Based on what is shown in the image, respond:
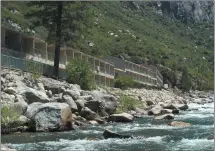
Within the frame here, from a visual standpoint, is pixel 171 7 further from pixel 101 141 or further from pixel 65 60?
pixel 101 141

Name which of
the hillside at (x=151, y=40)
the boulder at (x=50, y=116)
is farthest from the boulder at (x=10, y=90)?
the hillside at (x=151, y=40)

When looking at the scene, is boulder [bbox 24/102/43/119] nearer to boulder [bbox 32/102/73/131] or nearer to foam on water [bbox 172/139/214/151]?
boulder [bbox 32/102/73/131]

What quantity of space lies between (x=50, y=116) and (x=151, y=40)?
108 metres

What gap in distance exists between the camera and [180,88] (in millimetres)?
103125

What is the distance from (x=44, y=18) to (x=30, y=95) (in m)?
14.3

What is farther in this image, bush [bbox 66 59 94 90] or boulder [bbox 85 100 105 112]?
bush [bbox 66 59 94 90]

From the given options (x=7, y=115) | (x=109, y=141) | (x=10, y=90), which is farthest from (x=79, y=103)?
(x=109, y=141)

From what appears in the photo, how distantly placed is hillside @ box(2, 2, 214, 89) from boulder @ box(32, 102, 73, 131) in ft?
204

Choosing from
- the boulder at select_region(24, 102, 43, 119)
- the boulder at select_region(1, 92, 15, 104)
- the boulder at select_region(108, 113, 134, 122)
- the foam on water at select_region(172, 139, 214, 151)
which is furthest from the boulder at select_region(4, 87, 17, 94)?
the foam on water at select_region(172, 139, 214, 151)

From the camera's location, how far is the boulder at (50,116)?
652 inches

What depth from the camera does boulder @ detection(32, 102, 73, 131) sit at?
16562 mm

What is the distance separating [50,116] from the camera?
54.6ft

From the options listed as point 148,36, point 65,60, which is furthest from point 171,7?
point 65,60

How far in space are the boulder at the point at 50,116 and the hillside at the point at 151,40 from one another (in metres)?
62.2
